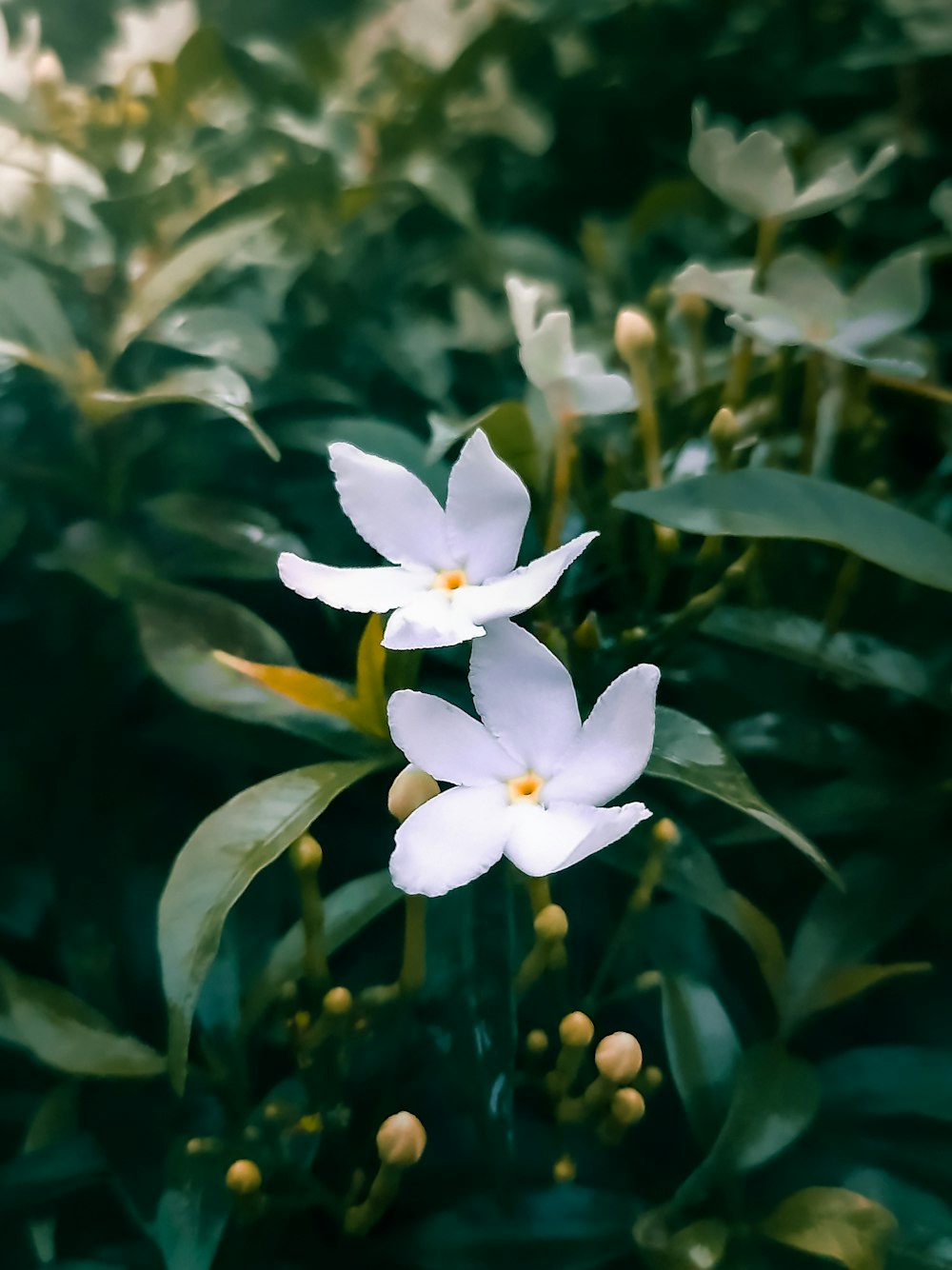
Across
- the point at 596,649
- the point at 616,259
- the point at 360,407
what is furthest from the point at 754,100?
the point at 596,649

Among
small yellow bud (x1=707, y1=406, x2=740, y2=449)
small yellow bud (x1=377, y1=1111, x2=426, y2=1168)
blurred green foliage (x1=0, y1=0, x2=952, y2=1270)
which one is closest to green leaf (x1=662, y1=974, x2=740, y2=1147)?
blurred green foliage (x1=0, y1=0, x2=952, y2=1270)

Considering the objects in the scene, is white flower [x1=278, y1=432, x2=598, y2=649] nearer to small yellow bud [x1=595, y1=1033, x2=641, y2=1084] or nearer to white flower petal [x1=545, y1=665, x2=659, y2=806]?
white flower petal [x1=545, y1=665, x2=659, y2=806]

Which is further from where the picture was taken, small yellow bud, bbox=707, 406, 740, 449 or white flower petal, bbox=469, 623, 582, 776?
small yellow bud, bbox=707, 406, 740, 449

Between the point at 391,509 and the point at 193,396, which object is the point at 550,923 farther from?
the point at 193,396

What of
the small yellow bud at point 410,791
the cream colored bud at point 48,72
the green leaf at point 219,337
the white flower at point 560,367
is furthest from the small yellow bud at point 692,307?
the cream colored bud at point 48,72

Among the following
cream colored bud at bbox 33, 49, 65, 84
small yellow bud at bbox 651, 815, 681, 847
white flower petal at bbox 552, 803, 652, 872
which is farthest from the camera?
cream colored bud at bbox 33, 49, 65, 84

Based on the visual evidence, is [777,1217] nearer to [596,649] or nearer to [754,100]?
[596,649]
